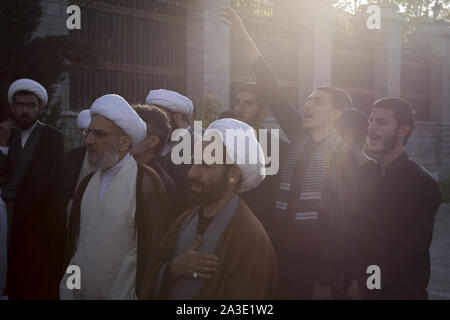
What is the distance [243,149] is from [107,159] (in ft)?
2.87

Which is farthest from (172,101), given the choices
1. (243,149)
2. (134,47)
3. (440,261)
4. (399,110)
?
(134,47)

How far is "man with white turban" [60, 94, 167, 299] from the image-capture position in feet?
10.5

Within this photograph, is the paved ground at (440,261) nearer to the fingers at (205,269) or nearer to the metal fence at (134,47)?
the fingers at (205,269)

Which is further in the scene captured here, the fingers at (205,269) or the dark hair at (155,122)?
the dark hair at (155,122)

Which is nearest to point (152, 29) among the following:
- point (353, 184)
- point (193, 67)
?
point (193, 67)

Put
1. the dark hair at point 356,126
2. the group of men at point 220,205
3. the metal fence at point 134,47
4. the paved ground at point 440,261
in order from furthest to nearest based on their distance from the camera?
1. the metal fence at point 134,47
2. the paved ground at point 440,261
3. the dark hair at point 356,126
4. the group of men at point 220,205

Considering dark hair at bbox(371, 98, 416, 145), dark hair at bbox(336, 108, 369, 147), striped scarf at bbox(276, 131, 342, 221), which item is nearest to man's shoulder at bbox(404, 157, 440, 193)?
dark hair at bbox(371, 98, 416, 145)

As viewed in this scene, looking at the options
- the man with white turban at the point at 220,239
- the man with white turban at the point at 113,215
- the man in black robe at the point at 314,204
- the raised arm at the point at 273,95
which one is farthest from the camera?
the raised arm at the point at 273,95

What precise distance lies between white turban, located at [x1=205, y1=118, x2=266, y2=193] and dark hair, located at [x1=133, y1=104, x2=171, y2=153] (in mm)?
1028

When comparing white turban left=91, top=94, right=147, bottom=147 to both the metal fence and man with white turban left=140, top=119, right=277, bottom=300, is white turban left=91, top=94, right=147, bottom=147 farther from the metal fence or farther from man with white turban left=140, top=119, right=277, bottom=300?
the metal fence

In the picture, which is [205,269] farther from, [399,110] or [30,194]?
[30,194]

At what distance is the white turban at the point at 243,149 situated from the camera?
289 cm

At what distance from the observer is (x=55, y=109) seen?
7598 mm

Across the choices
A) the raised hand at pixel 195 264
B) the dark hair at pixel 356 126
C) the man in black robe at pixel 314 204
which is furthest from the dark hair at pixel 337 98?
the raised hand at pixel 195 264
